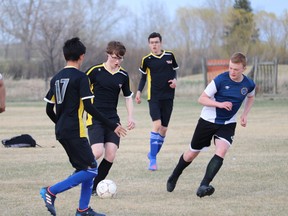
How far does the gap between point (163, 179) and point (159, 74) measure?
7.27ft

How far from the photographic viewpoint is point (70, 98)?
7090 mm

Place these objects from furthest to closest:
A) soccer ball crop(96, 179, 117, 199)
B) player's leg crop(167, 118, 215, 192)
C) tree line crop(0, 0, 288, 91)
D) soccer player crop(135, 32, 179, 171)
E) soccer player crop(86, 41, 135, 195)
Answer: tree line crop(0, 0, 288, 91) → soccer player crop(135, 32, 179, 171) → soccer player crop(86, 41, 135, 195) → player's leg crop(167, 118, 215, 192) → soccer ball crop(96, 179, 117, 199)

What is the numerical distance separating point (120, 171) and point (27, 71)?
41458 millimetres

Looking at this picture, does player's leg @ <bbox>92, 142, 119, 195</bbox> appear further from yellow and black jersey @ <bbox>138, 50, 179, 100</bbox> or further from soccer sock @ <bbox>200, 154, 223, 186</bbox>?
yellow and black jersey @ <bbox>138, 50, 179, 100</bbox>

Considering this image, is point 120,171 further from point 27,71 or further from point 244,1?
point 244,1

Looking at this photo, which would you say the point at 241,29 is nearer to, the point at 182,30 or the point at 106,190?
the point at 182,30

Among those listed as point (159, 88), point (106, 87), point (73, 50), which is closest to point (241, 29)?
point (159, 88)

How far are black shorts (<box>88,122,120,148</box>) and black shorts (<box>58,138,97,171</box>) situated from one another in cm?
144

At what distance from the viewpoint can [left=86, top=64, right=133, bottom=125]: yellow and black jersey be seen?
8.79 metres

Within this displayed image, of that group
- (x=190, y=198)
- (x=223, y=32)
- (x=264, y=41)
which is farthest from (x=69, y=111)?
(x=223, y=32)

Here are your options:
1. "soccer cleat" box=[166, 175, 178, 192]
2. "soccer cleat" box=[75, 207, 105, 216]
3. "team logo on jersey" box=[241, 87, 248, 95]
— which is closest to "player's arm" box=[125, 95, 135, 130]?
"soccer cleat" box=[166, 175, 178, 192]

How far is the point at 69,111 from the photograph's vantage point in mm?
7113

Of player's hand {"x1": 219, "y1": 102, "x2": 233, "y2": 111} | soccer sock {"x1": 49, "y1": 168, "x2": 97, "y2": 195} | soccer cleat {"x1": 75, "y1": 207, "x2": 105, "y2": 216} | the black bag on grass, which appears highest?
player's hand {"x1": 219, "y1": 102, "x2": 233, "y2": 111}

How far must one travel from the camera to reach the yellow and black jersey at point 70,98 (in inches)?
277
